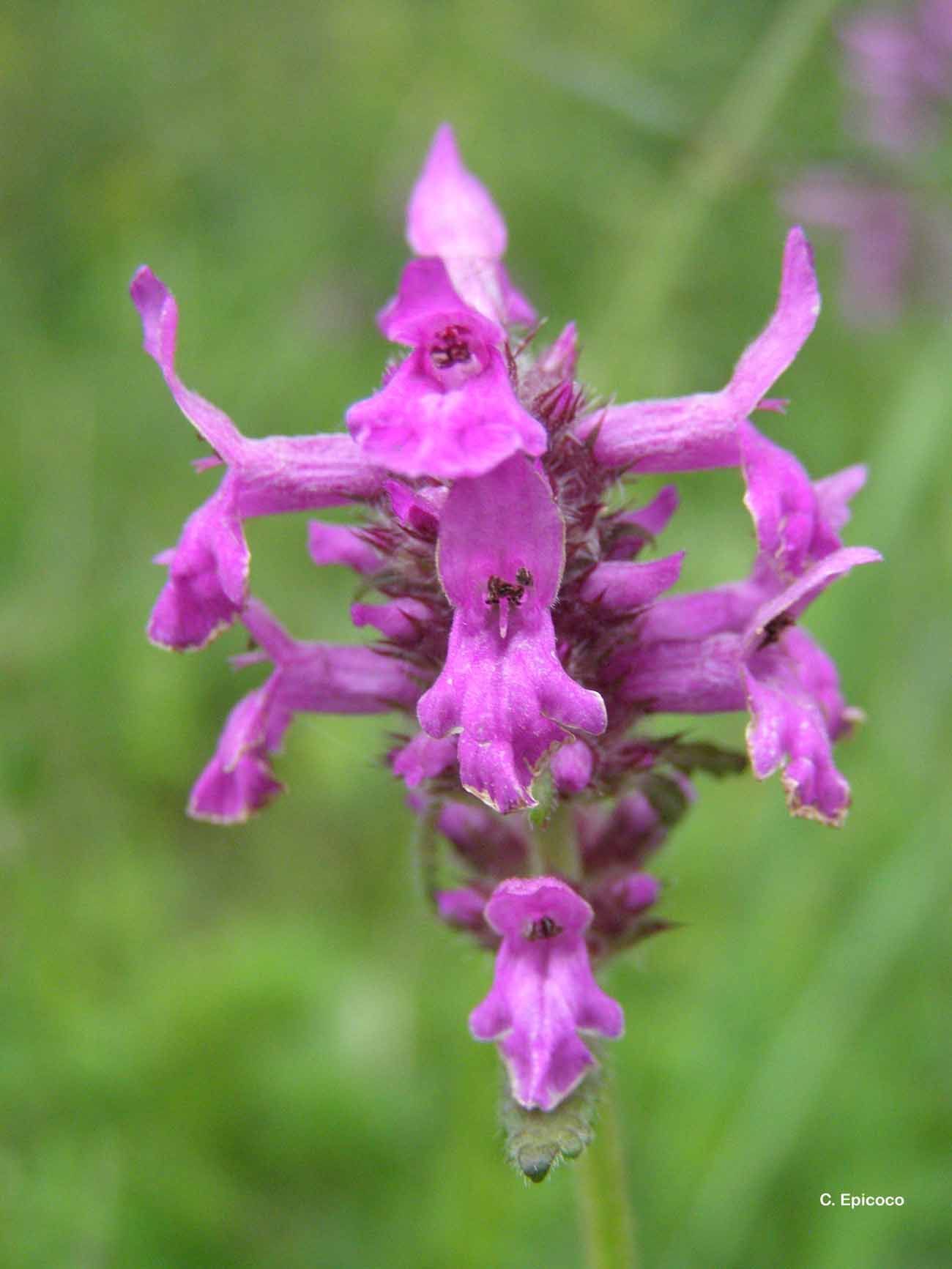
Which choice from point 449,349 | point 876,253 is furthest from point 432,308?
point 876,253

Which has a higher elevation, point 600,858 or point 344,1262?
point 600,858

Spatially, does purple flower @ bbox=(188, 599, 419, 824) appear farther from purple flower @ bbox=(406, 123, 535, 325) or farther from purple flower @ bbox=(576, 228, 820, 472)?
purple flower @ bbox=(406, 123, 535, 325)

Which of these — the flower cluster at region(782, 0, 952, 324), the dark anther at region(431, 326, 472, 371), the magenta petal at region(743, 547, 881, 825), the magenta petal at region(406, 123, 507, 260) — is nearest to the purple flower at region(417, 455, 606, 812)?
the dark anther at region(431, 326, 472, 371)

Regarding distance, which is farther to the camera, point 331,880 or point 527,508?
point 331,880

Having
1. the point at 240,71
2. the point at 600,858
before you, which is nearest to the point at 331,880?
the point at 600,858

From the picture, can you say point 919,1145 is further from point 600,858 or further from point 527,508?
point 527,508

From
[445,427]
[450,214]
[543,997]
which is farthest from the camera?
[450,214]

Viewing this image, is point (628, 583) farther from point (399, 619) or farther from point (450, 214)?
point (450, 214)
